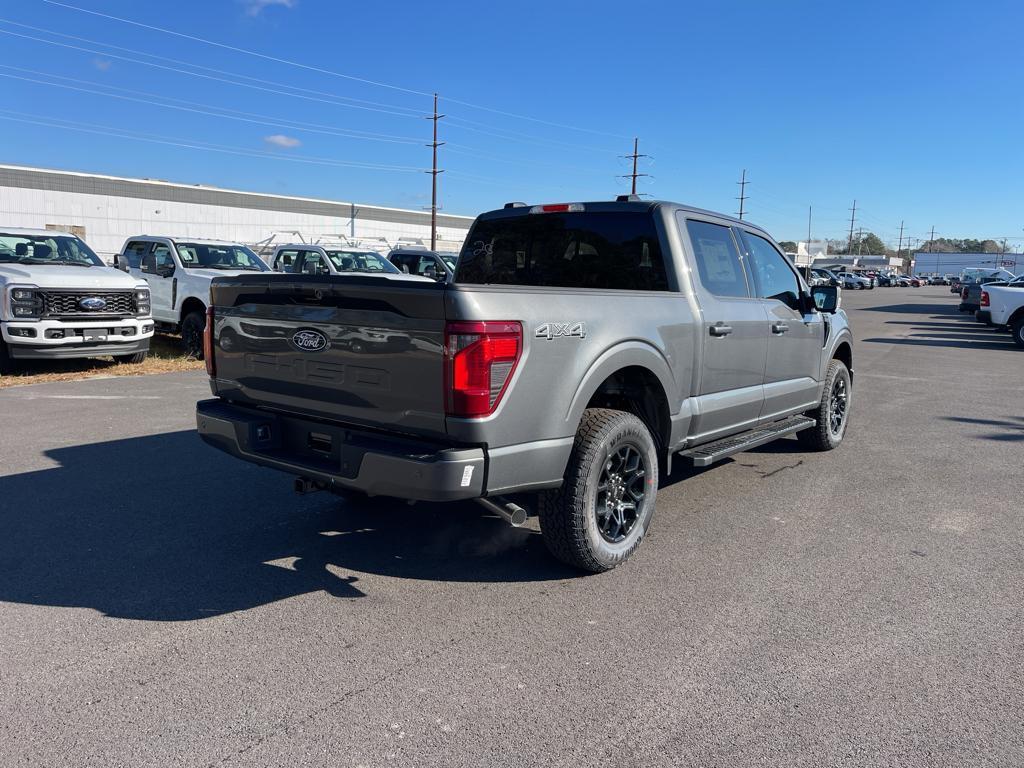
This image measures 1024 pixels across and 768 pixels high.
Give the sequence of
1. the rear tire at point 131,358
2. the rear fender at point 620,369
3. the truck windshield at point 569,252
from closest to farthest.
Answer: the rear fender at point 620,369
the truck windshield at point 569,252
the rear tire at point 131,358

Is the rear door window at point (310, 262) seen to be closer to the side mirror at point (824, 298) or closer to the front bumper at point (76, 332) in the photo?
the front bumper at point (76, 332)

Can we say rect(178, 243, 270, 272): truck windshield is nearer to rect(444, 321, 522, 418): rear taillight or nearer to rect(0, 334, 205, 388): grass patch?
rect(0, 334, 205, 388): grass patch

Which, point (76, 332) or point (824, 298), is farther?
point (76, 332)

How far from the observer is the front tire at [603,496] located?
3906mm

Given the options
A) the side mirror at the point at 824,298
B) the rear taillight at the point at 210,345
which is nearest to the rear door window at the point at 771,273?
the side mirror at the point at 824,298

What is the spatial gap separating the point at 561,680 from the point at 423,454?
43.4 inches

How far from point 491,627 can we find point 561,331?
1404 mm

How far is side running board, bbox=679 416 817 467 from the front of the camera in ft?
15.9

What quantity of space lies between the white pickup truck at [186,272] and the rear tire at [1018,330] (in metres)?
17.4

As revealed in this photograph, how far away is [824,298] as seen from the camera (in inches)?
257

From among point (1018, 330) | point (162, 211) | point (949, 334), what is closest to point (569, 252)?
point (1018, 330)

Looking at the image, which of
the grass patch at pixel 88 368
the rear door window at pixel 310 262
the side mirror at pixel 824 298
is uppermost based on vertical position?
the rear door window at pixel 310 262

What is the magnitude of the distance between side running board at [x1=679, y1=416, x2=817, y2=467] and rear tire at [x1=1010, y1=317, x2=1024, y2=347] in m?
15.8

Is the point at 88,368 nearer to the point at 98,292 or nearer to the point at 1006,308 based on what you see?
the point at 98,292
